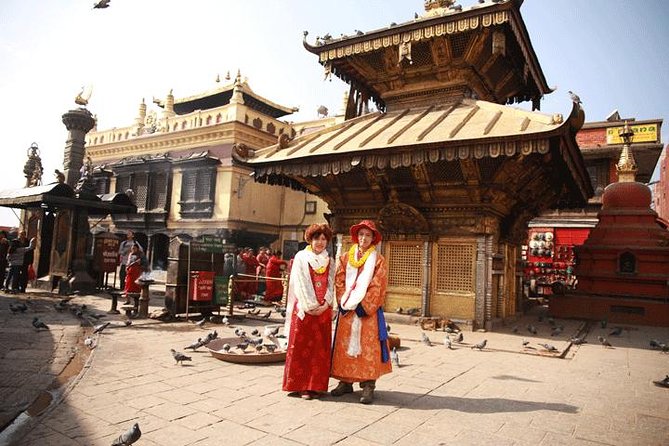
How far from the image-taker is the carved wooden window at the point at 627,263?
12.9 m

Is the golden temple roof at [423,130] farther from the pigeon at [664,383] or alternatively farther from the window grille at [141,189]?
the window grille at [141,189]

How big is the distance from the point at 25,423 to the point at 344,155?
7305 millimetres

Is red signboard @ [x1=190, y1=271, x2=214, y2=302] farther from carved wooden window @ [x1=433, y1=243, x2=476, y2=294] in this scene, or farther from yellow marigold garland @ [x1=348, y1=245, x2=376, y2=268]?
yellow marigold garland @ [x1=348, y1=245, x2=376, y2=268]

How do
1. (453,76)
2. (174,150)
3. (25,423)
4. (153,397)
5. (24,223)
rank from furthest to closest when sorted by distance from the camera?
(174,150), (24,223), (453,76), (153,397), (25,423)

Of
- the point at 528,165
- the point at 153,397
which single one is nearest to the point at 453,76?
the point at 528,165

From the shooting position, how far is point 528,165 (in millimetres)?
9266

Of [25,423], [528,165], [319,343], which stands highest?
[528,165]

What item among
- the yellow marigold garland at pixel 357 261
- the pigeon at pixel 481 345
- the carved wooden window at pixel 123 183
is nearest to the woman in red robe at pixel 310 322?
the yellow marigold garland at pixel 357 261

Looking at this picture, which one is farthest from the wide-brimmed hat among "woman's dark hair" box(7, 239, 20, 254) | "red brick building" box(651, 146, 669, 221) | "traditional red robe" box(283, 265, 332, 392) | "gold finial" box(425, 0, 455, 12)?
"red brick building" box(651, 146, 669, 221)

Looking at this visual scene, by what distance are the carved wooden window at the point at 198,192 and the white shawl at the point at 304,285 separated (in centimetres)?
1773

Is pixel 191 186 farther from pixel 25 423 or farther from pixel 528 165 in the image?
pixel 25 423

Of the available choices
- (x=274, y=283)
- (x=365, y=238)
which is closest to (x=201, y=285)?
(x=274, y=283)

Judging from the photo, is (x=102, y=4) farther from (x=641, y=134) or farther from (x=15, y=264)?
(x=641, y=134)

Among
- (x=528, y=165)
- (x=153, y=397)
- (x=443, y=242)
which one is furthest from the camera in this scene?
(x=443, y=242)
